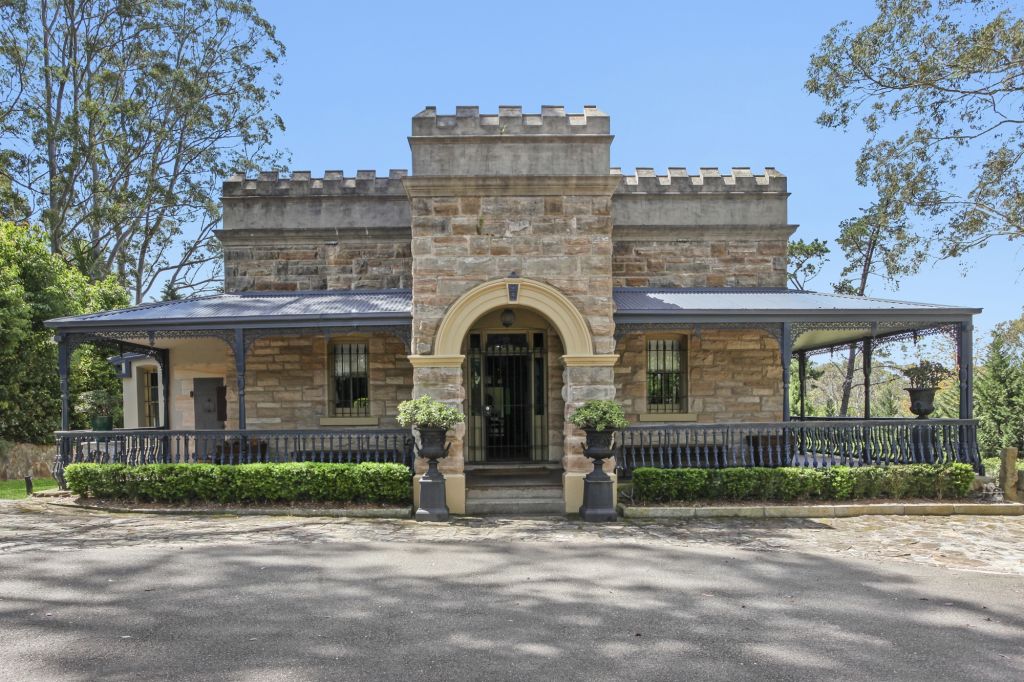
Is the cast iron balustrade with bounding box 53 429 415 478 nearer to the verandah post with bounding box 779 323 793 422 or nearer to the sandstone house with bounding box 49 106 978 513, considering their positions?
the sandstone house with bounding box 49 106 978 513

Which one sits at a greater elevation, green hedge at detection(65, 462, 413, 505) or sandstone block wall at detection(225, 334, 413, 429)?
sandstone block wall at detection(225, 334, 413, 429)

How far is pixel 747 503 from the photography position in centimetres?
1077

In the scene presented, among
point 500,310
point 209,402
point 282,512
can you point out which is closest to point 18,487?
point 209,402

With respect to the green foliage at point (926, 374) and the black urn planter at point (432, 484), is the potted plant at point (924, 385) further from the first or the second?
the black urn planter at point (432, 484)

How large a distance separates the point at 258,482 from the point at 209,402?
4971 millimetres

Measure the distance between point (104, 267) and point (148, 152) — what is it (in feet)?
13.8

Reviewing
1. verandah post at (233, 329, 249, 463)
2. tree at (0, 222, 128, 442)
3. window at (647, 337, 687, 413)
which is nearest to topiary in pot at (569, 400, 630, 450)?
window at (647, 337, 687, 413)

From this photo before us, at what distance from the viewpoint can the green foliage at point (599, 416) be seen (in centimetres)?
1005

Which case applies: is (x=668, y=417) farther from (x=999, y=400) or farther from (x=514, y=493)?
(x=999, y=400)

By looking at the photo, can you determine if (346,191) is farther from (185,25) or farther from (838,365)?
(838,365)

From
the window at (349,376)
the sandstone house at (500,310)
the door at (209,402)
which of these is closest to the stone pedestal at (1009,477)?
the sandstone house at (500,310)

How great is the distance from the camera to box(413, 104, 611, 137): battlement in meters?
10.6

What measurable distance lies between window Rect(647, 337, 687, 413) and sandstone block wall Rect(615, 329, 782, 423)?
0.76 ft

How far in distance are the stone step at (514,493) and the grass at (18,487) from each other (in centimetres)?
743
